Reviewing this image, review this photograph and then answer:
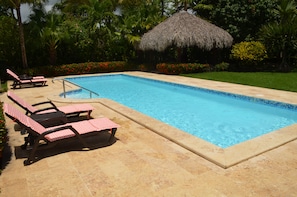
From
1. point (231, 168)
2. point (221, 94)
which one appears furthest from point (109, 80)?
point (231, 168)

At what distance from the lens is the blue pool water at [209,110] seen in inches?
280

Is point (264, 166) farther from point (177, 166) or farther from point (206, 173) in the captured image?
point (177, 166)

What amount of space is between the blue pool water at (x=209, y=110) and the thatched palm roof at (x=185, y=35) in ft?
16.4

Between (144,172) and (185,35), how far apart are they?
49.7 feet

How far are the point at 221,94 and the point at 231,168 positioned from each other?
713cm

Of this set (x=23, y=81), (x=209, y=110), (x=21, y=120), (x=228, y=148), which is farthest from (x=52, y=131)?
(x=23, y=81)

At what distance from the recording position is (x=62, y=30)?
1883 centimetres

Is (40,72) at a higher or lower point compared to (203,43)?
lower

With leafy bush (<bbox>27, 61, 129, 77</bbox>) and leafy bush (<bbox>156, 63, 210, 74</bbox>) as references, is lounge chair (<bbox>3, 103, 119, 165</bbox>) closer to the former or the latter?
leafy bush (<bbox>156, 63, 210, 74</bbox>)

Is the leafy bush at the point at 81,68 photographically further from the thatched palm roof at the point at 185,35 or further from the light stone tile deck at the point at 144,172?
the light stone tile deck at the point at 144,172

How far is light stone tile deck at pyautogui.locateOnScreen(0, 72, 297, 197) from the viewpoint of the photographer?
11.6 ft

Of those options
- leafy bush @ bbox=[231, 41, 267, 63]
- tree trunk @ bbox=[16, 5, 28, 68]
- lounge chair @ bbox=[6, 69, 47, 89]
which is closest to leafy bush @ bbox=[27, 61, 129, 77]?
tree trunk @ bbox=[16, 5, 28, 68]

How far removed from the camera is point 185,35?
17.9 m

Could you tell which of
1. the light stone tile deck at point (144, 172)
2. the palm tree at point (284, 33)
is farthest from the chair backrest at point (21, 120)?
the palm tree at point (284, 33)
